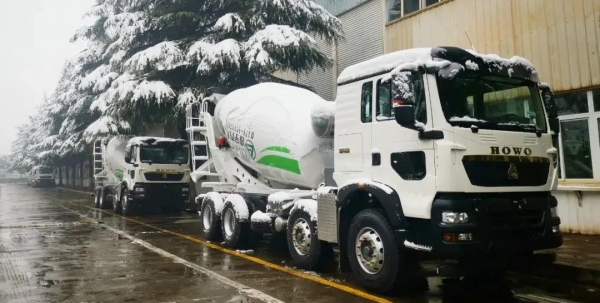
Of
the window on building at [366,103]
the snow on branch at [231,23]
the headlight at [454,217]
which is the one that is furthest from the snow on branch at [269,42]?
the headlight at [454,217]

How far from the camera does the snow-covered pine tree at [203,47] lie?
16.2 m

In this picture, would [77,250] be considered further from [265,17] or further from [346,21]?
[346,21]

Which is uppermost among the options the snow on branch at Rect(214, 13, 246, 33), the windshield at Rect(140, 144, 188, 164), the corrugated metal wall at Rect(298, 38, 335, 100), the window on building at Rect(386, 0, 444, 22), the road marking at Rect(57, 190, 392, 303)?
the snow on branch at Rect(214, 13, 246, 33)

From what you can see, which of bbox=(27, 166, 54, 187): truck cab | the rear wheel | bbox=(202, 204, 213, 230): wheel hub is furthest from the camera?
bbox=(27, 166, 54, 187): truck cab

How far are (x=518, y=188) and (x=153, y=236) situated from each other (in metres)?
9.27

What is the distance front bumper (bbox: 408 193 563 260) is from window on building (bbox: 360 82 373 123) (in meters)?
1.52

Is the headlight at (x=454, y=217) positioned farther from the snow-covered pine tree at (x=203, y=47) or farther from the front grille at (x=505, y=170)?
the snow-covered pine tree at (x=203, y=47)

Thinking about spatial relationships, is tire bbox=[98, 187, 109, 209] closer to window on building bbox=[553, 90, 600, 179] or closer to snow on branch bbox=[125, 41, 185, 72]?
Answer: snow on branch bbox=[125, 41, 185, 72]

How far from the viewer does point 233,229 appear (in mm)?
10078

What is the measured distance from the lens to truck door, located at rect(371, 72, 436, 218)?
5531 millimetres

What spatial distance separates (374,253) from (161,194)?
1427 centimetres

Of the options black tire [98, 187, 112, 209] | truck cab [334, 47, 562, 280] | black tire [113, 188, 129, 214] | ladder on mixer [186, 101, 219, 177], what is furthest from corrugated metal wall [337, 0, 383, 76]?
black tire [98, 187, 112, 209]

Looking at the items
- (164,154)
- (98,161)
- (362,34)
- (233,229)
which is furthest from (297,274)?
(98,161)

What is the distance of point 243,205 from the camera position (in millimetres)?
9906
